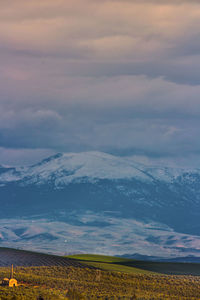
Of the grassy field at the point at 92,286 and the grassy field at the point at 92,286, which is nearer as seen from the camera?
the grassy field at the point at 92,286

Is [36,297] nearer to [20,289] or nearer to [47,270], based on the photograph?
[20,289]

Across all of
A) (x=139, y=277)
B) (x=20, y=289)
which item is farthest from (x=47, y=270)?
(x=20, y=289)

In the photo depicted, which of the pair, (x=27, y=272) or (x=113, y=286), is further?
(x=27, y=272)

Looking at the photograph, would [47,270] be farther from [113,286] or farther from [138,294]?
[138,294]

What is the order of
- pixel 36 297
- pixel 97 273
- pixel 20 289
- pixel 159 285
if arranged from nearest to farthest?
pixel 36 297
pixel 20 289
pixel 159 285
pixel 97 273

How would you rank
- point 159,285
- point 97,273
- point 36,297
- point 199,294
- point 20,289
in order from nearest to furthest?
point 36,297 < point 20,289 < point 199,294 < point 159,285 < point 97,273

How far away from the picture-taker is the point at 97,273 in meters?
196

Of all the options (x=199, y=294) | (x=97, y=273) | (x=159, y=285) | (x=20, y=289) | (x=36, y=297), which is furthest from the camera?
(x=97, y=273)

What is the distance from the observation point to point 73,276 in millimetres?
188250

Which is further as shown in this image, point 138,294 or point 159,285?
point 159,285

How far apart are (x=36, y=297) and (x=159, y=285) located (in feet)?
169

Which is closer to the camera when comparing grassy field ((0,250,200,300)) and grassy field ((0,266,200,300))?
grassy field ((0,250,200,300))

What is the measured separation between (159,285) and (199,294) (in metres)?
16.3

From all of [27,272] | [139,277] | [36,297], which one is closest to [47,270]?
[27,272]
